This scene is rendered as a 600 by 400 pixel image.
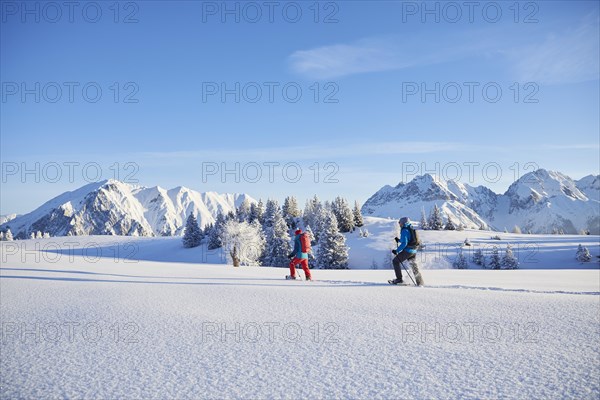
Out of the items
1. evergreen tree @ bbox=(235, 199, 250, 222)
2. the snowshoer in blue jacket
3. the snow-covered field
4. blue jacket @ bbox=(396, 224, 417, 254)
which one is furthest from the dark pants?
evergreen tree @ bbox=(235, 199, 250, 222)

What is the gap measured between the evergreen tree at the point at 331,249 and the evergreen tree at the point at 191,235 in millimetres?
45062

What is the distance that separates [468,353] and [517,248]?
91420 mm

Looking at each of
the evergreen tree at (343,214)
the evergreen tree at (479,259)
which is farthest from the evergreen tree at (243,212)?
the evergreen tree at (479,259)

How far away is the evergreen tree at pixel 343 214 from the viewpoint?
300 feet

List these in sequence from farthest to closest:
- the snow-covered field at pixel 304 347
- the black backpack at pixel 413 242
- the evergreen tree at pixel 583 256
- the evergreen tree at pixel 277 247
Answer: the evergreen tree at pixel 583 256, the evergreen tree at pixel 277 247, the black backpack at pixel 413 242, the snow-covered field at pixel 304 347

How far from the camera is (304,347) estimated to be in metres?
3.76

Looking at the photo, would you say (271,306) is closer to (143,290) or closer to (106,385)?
(106,385)

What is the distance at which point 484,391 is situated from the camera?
270 cm

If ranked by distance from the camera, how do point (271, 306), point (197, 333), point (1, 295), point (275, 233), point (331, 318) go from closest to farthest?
1. point (197, 333)
2. point (331, 318)
3. point (271, 306)
4. point (1, 295)
5. point (275, 233)

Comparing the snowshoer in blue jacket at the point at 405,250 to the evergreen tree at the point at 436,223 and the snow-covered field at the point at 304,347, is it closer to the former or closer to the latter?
the snow-covered field at the point at 304,347

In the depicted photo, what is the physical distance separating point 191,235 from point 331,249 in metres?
48.7

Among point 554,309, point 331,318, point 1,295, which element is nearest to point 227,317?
point 331,318

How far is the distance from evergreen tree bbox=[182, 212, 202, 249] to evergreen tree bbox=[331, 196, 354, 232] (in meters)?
40.3

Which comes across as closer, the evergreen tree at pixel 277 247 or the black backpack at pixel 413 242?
the black backpack at pixel 413 242
